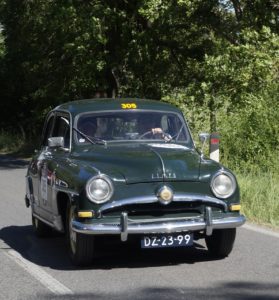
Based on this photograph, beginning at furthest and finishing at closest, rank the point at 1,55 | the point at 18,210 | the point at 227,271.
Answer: the point at 1,55 → the point at 18,210 → the point at 227,271

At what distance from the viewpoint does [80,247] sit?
283 inches

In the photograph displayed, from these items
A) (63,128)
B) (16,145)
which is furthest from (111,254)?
(16,145)

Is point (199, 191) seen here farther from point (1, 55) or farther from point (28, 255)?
point (1, 55)

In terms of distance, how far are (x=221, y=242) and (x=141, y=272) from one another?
1014 mm

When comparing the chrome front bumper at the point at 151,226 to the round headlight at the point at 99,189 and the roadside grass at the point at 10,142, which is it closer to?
the round headlight at the point at 99,189

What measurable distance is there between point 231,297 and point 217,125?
32.1ft

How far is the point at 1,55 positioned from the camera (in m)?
33.7

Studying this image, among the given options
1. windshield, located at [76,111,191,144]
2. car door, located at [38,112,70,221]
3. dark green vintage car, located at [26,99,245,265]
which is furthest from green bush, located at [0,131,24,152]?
dark green vintage car, located at [26,99,245,265]

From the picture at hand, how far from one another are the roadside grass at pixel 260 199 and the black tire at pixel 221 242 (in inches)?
78.8

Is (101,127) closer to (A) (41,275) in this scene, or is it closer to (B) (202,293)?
(A) (41,275)

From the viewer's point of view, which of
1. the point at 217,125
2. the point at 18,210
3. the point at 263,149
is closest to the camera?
the point at 18,210

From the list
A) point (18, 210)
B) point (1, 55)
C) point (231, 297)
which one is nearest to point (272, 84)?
point (18, 210)

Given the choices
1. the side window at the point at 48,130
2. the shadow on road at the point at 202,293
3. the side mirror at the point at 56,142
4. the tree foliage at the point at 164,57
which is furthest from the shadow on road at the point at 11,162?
the shadow on road at the point at 202,293

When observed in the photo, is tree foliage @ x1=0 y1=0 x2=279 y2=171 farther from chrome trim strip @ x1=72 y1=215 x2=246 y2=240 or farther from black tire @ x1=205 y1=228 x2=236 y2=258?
chrome trim strip @ x1=72 y1=215 x2=246 y2=240
